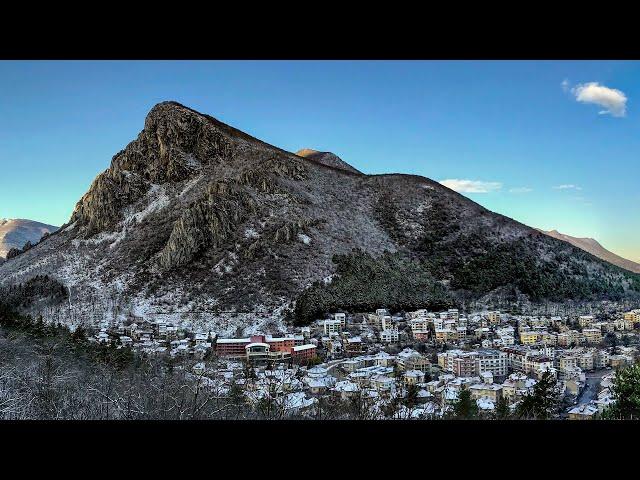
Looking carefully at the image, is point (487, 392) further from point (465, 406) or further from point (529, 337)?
point (529, 337)

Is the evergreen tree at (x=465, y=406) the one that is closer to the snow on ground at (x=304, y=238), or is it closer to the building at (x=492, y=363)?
the building at (x=492, y=363)

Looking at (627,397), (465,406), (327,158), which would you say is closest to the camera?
(465,406)

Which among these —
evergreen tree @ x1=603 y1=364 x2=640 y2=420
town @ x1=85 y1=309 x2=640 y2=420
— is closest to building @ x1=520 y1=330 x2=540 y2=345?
town @ x1=85 y1=309 x2=640 y2=420

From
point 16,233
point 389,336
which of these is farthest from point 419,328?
point 16,233

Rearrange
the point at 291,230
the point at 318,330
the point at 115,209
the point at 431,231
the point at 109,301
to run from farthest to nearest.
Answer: the point at 115,209 → the point at 431,231 → the point at 291,230 → the point at 109,301 → the point at 318,330
